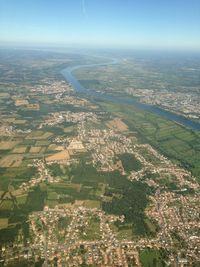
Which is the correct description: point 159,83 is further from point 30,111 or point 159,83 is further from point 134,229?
point 134,229

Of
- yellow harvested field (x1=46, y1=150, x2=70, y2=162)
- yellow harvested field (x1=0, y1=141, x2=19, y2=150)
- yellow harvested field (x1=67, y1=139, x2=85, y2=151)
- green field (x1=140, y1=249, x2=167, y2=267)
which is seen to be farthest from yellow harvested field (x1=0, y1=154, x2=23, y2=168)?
green field (x1=140, y1=249, x2=167, y2=267)

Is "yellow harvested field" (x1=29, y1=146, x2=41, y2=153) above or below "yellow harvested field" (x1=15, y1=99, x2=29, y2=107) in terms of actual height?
below

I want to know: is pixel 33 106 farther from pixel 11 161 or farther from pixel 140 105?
pixel 11 161

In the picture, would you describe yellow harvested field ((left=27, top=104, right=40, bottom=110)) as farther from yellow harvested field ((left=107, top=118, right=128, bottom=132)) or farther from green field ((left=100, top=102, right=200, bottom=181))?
yellow harvested field ((left=107, top=118, right=128, bottom=132))


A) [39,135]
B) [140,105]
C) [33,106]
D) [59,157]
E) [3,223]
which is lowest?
[3,223]

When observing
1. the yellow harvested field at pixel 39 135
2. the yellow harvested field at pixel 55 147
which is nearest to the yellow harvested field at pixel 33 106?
the yellow harvested field at pixel 39 135

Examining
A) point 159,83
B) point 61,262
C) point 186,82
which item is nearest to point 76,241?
point 61,262

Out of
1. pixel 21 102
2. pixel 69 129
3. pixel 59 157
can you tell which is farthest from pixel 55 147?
pixel 21 102

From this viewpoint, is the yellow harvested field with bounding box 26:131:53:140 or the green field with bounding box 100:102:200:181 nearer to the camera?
the green field with bounding box 100:102:200:181
